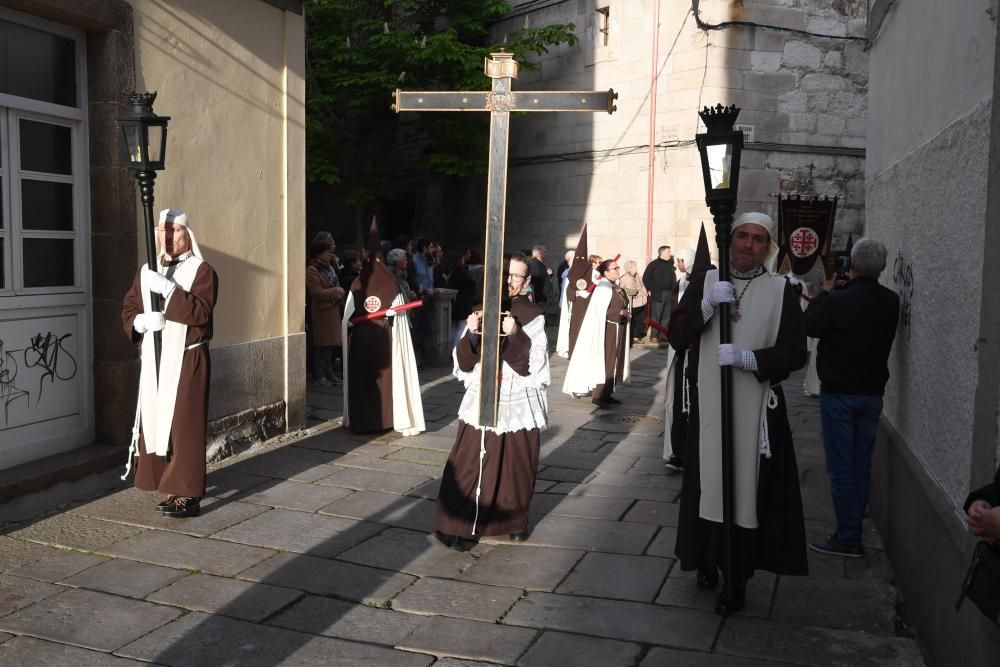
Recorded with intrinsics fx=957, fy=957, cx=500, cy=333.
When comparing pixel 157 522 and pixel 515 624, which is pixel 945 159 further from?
pixel 157 522

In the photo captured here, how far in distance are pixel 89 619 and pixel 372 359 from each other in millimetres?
4306

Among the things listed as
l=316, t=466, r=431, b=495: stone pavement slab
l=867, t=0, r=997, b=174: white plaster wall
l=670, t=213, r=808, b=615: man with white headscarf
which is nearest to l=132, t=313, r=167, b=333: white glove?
l=316, t=466, r=431, b=495: stone pavement slab

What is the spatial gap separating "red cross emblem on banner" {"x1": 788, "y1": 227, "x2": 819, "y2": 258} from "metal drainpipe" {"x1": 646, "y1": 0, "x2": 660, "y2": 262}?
3.04 meters

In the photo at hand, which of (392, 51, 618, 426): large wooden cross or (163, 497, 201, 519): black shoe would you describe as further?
(163, 497, 201, 519): black shoe

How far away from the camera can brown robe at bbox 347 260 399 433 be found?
27.5ft

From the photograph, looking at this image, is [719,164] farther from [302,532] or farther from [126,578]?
[126,578]

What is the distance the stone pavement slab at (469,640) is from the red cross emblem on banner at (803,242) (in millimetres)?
10003

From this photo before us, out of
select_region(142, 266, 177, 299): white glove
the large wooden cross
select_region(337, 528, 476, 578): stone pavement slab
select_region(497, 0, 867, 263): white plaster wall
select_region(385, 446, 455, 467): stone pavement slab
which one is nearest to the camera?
the large wooden cross

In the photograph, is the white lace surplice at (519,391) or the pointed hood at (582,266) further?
the pointed hood at (582,266)

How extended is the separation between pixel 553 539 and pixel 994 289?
10.1ft

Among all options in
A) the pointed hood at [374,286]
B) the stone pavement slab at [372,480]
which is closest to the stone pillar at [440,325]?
the pointed hood at [374,286]

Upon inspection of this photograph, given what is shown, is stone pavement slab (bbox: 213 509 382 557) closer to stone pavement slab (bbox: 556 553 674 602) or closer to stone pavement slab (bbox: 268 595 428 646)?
stone pavement slab (bbox: 268 595 428 646)

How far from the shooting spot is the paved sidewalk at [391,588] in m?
4.11

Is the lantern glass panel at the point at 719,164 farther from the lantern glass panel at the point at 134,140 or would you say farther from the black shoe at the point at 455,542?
the lantern glass panel at the point at 134,140
